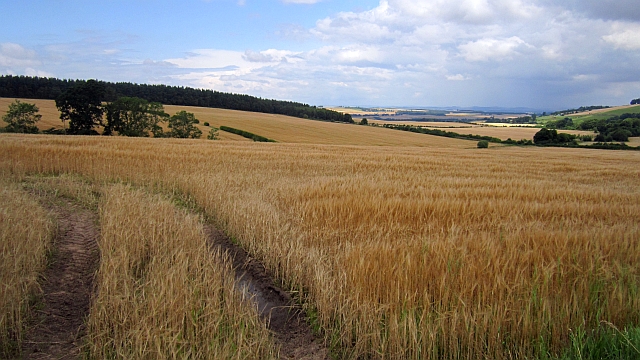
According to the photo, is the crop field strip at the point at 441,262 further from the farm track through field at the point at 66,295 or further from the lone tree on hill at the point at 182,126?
the lone tree on hill at the point at 182,126

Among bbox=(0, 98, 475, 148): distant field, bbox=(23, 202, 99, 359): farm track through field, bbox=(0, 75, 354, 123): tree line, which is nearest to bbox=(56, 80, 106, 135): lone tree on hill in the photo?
bbox=(0, 98, 475, 148): distant field

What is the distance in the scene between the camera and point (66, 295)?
4133 millimetres

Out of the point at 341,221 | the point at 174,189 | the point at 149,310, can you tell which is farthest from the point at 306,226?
the point at 174,189

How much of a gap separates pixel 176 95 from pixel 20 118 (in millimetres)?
55936

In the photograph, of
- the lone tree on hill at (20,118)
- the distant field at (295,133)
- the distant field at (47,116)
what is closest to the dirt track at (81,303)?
the distant field at (295,133)

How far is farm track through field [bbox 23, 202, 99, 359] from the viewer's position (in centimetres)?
323

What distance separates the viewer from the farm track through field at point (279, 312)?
3414mm

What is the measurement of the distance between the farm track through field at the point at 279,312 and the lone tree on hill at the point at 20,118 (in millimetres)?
53939

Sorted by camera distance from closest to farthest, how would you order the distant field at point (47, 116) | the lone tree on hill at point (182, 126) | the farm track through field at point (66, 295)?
the farm track through field at point (66, 295) → the lone tree on hill at point (182, 126) → the distant field at point (47, 116)

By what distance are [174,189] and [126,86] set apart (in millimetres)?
98820

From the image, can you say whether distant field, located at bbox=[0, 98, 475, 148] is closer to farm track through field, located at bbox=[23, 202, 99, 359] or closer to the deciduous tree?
the deciduous tree

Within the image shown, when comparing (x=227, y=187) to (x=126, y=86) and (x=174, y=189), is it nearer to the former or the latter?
(x=174, y=189)

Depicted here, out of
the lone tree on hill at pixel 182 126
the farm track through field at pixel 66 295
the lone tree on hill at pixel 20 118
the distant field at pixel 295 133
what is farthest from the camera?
the distant field at pixel 295 133

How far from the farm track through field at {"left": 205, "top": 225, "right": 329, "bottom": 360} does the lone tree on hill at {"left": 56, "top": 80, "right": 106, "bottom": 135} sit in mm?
57039
